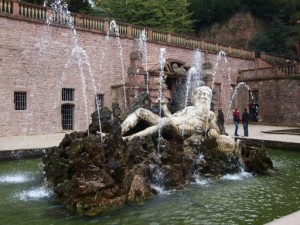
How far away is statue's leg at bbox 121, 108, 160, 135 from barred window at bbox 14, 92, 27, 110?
10.9 meters

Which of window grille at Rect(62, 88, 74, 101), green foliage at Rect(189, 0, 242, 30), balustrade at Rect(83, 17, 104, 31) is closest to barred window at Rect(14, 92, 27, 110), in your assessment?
window grille at Rect(62, 88, 74, 101)

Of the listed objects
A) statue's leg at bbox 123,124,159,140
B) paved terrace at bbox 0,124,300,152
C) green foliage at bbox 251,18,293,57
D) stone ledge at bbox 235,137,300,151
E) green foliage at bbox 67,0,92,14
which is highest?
green foliage at bbox 67,0,92,14

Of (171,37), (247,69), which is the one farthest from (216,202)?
(247,69)

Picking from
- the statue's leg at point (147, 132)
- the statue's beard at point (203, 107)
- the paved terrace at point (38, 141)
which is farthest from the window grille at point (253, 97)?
the statue's leg at point (147, 132)

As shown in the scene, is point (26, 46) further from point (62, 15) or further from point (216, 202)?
point (216, 202)

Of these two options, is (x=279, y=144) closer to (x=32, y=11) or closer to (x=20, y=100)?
(x=20, y=100)

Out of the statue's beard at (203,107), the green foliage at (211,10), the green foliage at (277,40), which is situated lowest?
the statue's beard at (203,107)

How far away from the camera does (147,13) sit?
35.6 m

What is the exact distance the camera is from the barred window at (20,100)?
19.1 metres

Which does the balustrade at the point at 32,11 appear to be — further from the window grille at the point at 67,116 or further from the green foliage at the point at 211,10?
the green foliage at the point at 211,10

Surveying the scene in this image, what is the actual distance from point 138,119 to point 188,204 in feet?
11.1

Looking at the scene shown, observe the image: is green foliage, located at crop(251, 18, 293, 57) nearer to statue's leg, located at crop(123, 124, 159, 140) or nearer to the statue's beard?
the statue's beard

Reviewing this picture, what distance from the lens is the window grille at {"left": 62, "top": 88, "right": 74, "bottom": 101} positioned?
2129 cm

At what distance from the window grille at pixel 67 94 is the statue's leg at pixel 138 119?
1204cm
